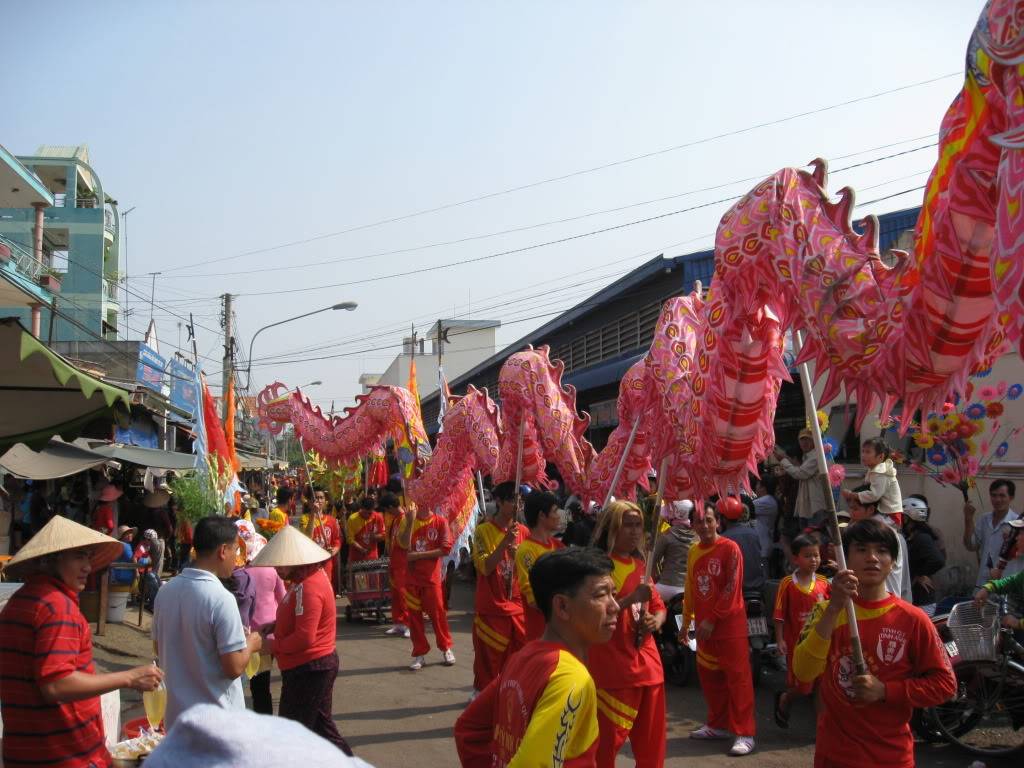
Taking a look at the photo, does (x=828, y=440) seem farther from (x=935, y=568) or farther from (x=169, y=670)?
(x=169, y=670)

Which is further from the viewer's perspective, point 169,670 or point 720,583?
point 720,583

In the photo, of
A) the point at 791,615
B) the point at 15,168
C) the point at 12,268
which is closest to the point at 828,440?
the point at 791,615

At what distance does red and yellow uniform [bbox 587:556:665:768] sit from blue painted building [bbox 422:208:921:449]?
785cm

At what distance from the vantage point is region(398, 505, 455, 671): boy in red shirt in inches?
361

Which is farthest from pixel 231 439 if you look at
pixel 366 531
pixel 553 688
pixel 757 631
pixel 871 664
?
pixel 553 688

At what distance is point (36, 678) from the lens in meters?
3.42

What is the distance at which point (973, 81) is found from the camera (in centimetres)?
278

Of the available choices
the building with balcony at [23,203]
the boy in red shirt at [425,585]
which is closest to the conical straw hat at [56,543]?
the boy in red shirt at [425,585]

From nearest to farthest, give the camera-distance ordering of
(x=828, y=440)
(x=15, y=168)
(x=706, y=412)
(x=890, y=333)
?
(x=890, y=333)
(x=706, y=412)
(x=828, y=440)
(x=15, y=168)

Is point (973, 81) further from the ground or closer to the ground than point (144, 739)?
further from the ground

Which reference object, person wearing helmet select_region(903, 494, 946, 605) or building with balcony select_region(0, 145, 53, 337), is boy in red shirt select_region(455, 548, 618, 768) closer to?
person wearing helmet select_region(903, 494, 946, 605)

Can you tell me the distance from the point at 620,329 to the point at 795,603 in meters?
13.3

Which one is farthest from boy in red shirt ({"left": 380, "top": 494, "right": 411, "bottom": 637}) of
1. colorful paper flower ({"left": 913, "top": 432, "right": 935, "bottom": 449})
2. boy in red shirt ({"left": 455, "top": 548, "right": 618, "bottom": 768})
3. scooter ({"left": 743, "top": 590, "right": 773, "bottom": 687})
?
boy in red shirt ({"left": 455, "top": 548, "right": 618, "bottom": 768})

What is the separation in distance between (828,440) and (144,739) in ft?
25.4
